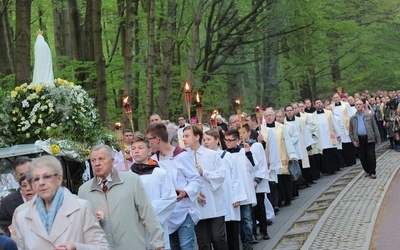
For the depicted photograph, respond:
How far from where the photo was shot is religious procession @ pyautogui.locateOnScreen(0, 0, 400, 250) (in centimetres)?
706

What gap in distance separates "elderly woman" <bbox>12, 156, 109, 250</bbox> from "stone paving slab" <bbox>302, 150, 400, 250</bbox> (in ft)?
20.6

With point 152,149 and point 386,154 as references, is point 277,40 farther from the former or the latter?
point 152,149

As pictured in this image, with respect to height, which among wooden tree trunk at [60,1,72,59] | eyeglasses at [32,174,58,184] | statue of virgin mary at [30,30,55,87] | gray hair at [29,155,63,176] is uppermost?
wooden tree trunk at [60,1,72,59]

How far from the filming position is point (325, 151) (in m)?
23.8

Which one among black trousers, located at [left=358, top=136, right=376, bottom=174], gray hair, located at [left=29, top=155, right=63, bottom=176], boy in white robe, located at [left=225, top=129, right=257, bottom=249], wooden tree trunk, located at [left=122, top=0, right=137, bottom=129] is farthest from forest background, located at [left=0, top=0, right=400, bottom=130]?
gray hair, located at [left=29, top=155, right=63, bottom=176]

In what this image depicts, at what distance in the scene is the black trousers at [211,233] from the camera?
1054 cm

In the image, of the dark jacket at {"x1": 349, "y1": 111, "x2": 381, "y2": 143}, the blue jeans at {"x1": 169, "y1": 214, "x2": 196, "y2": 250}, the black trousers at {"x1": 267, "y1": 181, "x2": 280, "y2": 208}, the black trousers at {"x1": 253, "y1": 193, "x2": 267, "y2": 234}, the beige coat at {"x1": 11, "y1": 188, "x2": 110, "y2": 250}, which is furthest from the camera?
the dark jacket at {"x1": 349, "y1": 111, "x2": 381, "y2": 143}

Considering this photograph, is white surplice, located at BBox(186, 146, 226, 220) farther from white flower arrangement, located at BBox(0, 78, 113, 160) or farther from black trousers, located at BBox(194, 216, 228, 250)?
white flower arrangement, located at BBox(0, 78, 113, 160)

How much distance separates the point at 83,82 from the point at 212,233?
12.5m

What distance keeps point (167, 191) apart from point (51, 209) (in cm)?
280

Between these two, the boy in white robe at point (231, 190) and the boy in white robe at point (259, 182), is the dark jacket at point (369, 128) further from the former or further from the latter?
the boy in white robe at point (231, 190)

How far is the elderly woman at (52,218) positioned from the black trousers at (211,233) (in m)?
4.69

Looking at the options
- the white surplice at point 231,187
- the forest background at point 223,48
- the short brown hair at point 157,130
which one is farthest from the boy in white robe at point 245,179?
the forest background at point 223,48

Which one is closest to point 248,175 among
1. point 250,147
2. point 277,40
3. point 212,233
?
point 250,147
